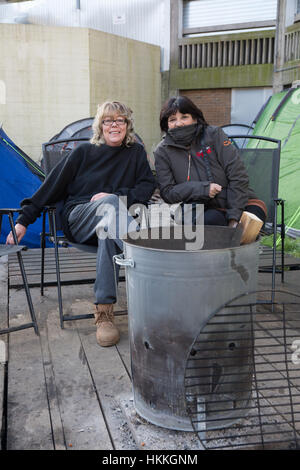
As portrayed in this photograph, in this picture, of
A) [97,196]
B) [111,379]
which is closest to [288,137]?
[97,196]

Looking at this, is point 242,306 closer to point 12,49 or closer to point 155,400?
point 155,400

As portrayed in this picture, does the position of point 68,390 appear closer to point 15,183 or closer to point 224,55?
point 15,183

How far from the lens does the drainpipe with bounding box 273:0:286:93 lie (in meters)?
9.87

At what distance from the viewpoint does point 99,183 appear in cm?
269

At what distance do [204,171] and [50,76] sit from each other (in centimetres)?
978

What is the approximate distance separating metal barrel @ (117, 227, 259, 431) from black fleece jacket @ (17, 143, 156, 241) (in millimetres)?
1160

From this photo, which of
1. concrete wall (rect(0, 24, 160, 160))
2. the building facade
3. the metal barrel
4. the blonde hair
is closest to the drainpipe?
the building facade

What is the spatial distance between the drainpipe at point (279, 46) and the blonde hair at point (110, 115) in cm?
821

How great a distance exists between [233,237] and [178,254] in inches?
15.8

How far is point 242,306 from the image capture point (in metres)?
1.48

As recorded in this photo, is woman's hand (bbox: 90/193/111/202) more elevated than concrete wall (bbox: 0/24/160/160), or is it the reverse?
concrete wall (bbox: 0/24/160/160)

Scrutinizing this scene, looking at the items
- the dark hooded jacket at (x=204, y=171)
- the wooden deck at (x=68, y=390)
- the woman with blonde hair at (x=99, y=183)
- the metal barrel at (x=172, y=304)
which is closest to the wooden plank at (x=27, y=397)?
the wooden deck at (x=68, y=390)

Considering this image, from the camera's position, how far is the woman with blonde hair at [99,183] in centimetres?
243

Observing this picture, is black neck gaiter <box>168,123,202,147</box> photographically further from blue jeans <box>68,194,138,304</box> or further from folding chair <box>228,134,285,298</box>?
folding chair <box>228,134,285,298</box>
